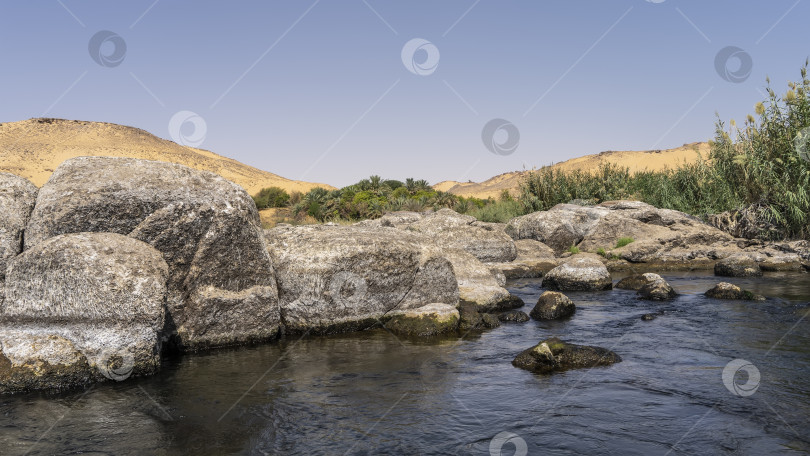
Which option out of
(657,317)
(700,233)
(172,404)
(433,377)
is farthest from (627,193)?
(172,404)

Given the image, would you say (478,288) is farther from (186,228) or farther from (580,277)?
(186,228)

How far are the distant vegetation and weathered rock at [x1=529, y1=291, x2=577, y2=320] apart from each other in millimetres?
9899

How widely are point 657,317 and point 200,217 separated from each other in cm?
855

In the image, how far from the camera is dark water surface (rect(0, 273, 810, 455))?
18.2 ft

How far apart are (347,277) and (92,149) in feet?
238

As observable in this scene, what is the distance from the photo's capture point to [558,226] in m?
22.5

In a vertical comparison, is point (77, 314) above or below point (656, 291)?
above

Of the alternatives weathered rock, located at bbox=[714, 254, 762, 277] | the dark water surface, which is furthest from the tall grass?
the dark water surface

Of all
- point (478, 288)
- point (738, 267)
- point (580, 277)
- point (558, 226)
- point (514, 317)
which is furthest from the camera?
point (558, 226)

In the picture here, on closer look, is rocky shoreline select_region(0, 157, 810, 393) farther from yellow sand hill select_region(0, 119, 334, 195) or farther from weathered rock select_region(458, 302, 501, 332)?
yellow sand hill select_region(0, 119, 334, 195)

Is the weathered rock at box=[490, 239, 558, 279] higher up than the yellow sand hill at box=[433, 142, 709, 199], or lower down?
lower down

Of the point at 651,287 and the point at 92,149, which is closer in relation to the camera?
the point at 651,287

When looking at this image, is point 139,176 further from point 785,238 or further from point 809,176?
point 785,238

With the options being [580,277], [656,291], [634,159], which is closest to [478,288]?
[580,277]
